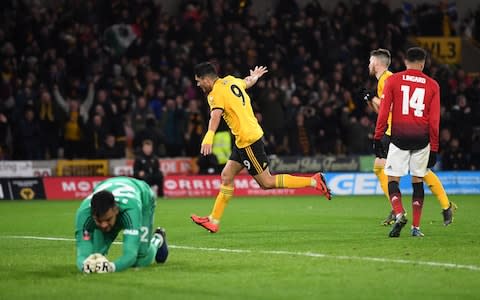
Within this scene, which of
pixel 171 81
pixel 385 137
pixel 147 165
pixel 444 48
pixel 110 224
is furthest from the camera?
pixel 444 48

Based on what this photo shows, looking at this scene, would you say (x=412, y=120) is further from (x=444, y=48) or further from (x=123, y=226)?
(x=444, y=48)

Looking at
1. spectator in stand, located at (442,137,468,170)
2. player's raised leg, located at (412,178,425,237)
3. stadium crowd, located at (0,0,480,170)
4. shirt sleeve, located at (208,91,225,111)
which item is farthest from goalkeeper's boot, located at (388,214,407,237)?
spectator in stand, located at (442,137,468,170)

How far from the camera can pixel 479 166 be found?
2777 cm

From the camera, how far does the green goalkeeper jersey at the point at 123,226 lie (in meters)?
9.59

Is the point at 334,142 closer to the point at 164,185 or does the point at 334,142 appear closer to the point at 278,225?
the point at 164,185

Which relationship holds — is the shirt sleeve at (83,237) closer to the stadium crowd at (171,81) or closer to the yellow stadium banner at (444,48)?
the stadium crowd at (171,81)

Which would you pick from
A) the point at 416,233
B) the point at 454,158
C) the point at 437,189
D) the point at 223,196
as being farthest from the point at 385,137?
the point at 454,158

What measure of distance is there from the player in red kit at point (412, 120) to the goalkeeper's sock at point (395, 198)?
0.01 metres

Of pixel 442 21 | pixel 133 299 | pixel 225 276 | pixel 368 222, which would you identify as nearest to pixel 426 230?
pixel 368 222

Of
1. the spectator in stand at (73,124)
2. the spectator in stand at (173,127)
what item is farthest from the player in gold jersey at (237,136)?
the spectator in stand at (173,127)

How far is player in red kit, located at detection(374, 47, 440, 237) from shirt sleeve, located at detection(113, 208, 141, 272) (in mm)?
4893

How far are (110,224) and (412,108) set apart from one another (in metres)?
5.45

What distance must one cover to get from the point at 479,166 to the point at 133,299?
2078 centimetres

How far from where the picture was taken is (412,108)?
13445 millimetres
